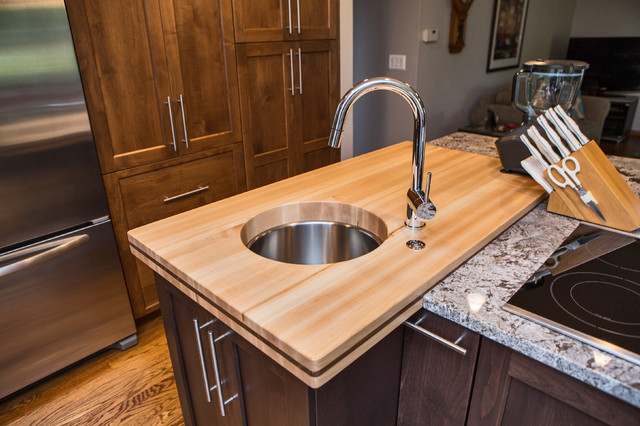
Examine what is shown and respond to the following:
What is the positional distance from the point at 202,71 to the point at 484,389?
1765 mm

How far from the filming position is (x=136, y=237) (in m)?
1.02

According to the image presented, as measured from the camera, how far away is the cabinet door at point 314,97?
2393mm

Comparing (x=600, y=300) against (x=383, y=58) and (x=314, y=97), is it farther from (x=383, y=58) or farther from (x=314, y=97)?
(x=383, y=58)

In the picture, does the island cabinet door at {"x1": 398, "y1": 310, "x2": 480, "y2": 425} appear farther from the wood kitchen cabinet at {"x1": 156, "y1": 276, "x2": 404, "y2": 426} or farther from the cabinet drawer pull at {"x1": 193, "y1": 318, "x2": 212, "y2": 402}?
the cabinet drawer pull at {"x1": 193, "y1": 318, "x2": 212, "y2": 402}

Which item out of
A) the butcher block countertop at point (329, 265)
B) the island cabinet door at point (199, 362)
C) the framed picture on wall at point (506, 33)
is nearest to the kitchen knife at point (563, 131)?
the butcher block countertop at point (329, 265)

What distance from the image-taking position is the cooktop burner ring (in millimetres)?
723

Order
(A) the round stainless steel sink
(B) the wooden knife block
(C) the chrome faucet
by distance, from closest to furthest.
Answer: (C) the chrome faucet < (B) the wooden knife block < (A) the round stainless steel sink

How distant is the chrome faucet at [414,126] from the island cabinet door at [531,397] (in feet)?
1.02

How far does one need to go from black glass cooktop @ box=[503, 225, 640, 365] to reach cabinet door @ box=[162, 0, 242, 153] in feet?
5.36

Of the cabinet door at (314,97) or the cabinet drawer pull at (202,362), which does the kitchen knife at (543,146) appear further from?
the cabinet door at (314,97)

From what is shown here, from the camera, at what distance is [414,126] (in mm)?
963

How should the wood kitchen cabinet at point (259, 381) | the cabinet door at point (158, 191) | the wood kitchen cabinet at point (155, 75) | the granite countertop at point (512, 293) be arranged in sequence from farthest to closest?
the cabinet door at point (158, 191) < the wood kitchen cabinet at point (155, 75) < the wood kitchen cabinet at point (259, 381) < the granite countertop at point (512, 293)

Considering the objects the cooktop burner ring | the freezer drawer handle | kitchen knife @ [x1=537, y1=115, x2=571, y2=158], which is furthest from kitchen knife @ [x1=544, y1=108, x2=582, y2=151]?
the freezer drawer handle

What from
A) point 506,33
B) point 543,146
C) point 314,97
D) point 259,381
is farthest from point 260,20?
point 506,33
